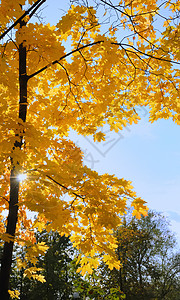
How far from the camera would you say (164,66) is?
464 cm

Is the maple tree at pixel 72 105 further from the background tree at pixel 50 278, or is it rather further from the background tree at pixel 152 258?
the background tree at pixel 50 278

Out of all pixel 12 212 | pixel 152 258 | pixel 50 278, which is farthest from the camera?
pixel 50 278

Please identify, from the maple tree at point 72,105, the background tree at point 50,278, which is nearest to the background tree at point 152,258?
the background tree at point 50,278

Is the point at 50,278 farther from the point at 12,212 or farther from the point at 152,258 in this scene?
the point at 12,212

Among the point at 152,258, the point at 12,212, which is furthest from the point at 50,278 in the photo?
the point at 12,212

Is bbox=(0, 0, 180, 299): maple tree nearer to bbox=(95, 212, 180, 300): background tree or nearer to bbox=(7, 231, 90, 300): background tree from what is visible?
bbox=(95, 212, 180, 300): background tree

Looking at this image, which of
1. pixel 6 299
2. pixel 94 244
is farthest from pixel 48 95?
pixel 6 299

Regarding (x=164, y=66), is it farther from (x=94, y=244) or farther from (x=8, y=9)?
(x=94, y=244)

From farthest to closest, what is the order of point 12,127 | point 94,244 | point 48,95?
point 48,95, point 94,244, point 12,127

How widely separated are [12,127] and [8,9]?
→ 1.78m

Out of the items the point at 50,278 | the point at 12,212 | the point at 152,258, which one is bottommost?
the point at 12,212

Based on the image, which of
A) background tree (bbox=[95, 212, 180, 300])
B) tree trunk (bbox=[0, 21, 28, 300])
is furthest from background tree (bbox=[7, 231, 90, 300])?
tree trunk (bbox=[0, 21, 28, 300])

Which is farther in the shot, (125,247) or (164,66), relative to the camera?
(125,247)

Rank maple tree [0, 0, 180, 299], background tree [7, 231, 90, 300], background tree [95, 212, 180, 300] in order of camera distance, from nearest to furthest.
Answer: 1. maple tree [0, 0, 180, 299]
2. background tree [95, 212, 180, 300]
3. background tree [7, 231, 90, 300]
